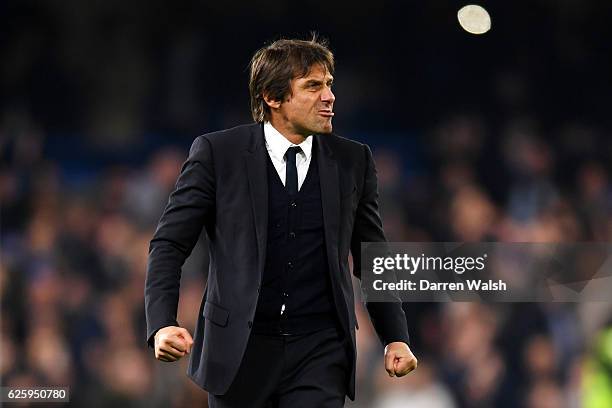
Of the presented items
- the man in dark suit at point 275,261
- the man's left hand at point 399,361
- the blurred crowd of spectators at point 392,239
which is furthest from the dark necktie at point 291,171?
the blurred crowd of spectators at point 392,239

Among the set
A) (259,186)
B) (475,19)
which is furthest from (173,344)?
(475,19)

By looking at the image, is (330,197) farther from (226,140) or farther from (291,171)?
(226,140)

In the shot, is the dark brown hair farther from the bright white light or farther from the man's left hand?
the bright white light

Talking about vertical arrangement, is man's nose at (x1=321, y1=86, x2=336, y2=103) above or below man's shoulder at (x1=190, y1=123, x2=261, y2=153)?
above

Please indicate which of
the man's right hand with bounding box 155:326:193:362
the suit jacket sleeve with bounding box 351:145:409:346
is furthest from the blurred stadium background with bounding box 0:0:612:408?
the man's right hand with bounding box 155:326:193:362

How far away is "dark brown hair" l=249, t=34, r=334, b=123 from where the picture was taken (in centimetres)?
245

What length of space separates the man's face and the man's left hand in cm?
49

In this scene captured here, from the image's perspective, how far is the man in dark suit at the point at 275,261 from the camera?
225 cm

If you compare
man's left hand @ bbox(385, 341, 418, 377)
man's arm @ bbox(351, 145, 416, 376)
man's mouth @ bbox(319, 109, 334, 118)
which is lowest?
man's left hand @ bbox(385, 341, 418, 377)

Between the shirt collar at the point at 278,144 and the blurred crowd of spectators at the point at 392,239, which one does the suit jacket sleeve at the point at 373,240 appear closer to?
the shirt collar at the point at 278,144

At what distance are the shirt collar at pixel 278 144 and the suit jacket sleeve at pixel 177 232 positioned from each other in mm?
141

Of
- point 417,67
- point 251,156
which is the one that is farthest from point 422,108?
point 251,156

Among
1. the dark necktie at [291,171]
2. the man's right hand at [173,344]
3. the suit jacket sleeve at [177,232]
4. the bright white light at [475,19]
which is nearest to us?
the man's right hand at [173,344]

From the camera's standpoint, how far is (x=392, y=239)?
469 centimetres
